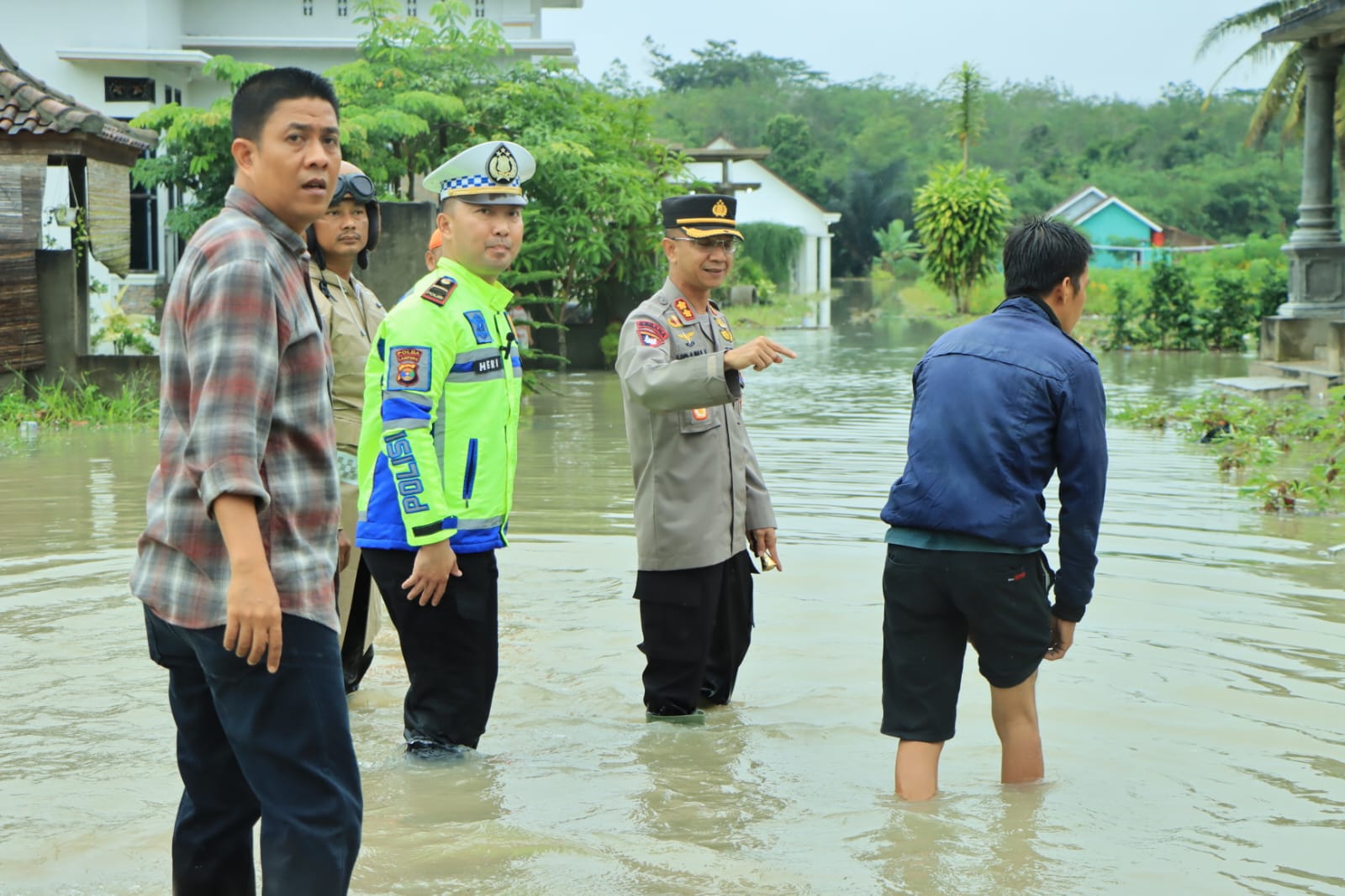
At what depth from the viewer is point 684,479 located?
5.05 m

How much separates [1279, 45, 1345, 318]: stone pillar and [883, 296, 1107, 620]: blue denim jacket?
1659 cm

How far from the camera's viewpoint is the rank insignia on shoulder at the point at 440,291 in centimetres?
443

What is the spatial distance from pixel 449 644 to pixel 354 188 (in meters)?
1.71

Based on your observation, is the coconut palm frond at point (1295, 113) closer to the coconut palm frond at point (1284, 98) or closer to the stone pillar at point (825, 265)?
the coconut palm frond at point (1284, 98)

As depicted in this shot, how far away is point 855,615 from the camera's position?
6.96 m

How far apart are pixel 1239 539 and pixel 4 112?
38.7ft

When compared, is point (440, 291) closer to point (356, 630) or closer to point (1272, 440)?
point (356, 630)

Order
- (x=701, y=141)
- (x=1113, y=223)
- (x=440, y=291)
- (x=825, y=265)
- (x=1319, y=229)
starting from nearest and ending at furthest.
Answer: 1. (x=440, y=291)
2. (x=1319, y=229)
3. (x=825, y=265)
4. (x=1113, y=223)
5. (x=701, y=141)

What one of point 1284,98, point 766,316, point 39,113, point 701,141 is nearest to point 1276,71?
point 1284,98

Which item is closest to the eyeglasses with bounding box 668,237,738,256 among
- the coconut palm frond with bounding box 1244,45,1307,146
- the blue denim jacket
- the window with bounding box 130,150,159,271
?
the blue denim jacket

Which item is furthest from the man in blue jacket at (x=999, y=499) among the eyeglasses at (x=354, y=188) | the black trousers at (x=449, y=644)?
the eyeglasses at (x=354, y=188)

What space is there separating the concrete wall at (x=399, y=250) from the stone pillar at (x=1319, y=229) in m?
11.9

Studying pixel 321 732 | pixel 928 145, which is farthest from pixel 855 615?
pixel 928 145

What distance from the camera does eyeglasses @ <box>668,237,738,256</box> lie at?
5066 millimetres
